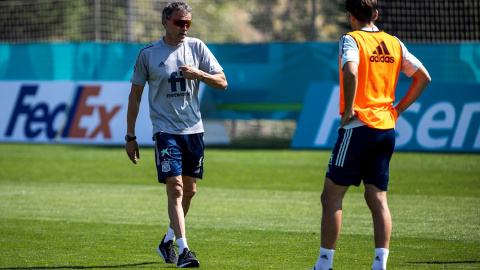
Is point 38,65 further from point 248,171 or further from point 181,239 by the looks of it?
point 181,239

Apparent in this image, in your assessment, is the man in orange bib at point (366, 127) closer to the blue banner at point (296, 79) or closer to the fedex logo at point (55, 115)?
the blue banner at point (296, 79)

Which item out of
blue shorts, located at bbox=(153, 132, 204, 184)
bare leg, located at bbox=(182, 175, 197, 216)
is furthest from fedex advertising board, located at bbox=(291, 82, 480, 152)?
blue shorts, located at bbox=(153, 132, 204, 184)

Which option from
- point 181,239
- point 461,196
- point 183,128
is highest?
point 183,128

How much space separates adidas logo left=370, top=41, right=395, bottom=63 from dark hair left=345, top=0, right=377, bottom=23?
0.72 feet

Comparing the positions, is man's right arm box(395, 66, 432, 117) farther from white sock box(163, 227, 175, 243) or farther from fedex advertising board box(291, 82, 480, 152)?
fedex advertising board box(291, 82, 480, 152)

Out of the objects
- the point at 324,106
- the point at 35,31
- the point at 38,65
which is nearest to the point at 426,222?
the point at 324,106

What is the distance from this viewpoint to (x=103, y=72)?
20953 mm

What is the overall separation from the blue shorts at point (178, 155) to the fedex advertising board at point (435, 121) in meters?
11.2

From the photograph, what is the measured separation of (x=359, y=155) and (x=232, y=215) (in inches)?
171

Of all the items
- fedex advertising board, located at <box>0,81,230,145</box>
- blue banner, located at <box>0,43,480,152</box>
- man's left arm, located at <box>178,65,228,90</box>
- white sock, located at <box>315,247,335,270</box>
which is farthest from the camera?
fedex advertising board, located at <box>0,81,230,145</box>

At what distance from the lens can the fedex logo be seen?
781 inches

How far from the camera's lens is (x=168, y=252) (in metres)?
6.88

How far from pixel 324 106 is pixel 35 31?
13951mm

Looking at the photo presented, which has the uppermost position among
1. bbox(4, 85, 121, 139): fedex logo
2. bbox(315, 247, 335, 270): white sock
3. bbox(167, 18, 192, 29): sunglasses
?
bbox(167, 18, 192, 29): sunglasses
